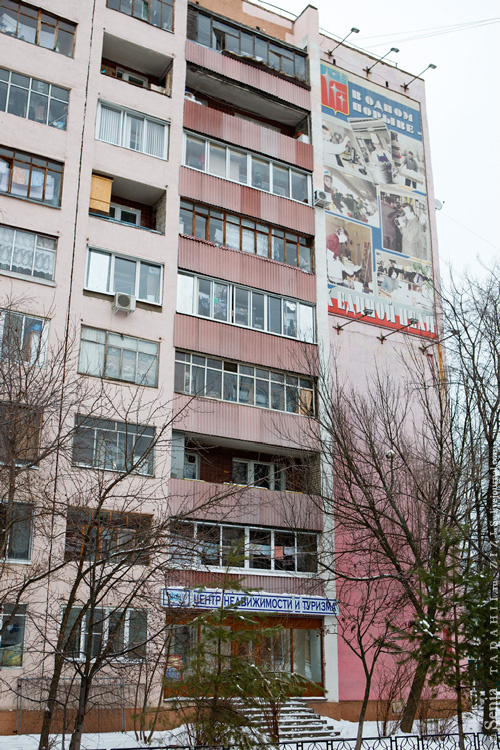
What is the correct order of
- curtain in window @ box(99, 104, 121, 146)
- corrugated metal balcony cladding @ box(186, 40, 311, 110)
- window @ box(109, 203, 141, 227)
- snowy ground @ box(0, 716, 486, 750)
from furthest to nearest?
1. corrugated metal balcony cladding @ box(186, 40, 311, 110)
2. window @ box(109, 203, 141, 227)
3. curtain in window @ box(99, 104, 121, 146)
4. snowy ground @ box(0, 716, 486, 750)

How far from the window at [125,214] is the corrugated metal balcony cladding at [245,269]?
217 centimetres

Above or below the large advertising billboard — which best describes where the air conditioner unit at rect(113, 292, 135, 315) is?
below

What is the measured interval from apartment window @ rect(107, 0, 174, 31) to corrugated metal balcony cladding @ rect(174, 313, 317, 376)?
36.3ft

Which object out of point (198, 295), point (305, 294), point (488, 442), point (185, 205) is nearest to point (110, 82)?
point (185, 205)

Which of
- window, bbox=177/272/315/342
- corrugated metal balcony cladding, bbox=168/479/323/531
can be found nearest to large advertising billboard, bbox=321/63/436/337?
window, bbox=177/272/315/342

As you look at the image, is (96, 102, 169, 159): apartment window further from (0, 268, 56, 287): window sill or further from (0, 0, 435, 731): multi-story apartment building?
(0, 268, 56, 287): window sill

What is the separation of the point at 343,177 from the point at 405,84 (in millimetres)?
7353

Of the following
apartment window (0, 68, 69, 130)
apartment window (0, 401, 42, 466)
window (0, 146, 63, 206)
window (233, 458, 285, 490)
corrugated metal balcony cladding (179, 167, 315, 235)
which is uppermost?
apartment window (0, 68, 69, 130)

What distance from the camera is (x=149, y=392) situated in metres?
23.7

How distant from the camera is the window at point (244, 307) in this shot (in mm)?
25797

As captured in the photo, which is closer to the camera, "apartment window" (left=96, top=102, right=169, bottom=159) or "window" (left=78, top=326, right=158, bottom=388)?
"window" (left=78, top=326, right=158, bottom=388)

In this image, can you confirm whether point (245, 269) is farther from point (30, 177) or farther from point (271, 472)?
point (30, 177)

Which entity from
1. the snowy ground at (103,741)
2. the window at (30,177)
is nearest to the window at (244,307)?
the window at (30,177)

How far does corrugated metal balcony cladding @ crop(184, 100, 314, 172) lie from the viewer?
27.9 metres
